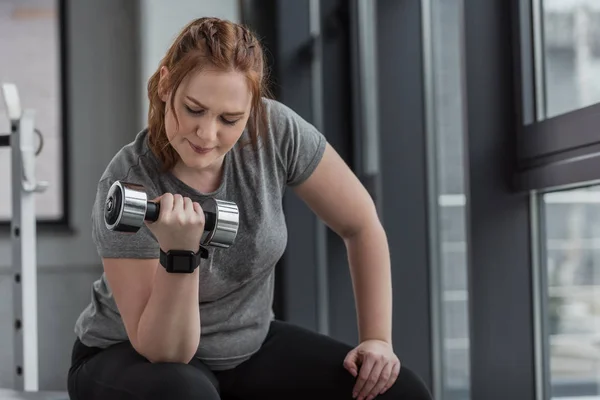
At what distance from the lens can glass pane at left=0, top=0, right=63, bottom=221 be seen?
13.8 feet

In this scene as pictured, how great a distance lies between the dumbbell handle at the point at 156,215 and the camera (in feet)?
3.88

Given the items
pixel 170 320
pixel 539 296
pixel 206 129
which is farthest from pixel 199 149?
pixel 539 296

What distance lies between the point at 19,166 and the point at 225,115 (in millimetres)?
1517

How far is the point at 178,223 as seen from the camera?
119 centimetres

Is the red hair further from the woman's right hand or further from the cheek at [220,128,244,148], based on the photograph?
the woman's right hand

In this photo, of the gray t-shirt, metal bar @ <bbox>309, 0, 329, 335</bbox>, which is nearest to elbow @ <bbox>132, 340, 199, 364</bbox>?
the gray t-shirt

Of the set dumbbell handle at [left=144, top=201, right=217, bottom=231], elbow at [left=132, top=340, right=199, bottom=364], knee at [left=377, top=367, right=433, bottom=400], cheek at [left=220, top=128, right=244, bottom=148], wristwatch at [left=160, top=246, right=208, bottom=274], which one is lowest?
knee at [left=377, top=367, right=433, bottom=400]

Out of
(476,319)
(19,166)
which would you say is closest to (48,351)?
(19,166)

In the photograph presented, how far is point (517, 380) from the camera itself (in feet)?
5.69

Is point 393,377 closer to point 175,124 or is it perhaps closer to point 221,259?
point 221,259

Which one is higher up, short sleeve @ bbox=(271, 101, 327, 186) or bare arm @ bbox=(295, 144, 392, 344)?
short sleeve @ bbox=(271, 101, 327, 186)

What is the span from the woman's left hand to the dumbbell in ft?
1.00

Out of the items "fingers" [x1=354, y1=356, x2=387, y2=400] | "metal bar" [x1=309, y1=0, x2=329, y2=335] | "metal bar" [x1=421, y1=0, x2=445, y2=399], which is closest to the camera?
"fingers" [x1=354, y1=356, x2=387, y2=400]

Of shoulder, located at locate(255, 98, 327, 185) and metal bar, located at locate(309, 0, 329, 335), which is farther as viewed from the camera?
metal bar, located at locate(309, 0, 329, 335)
